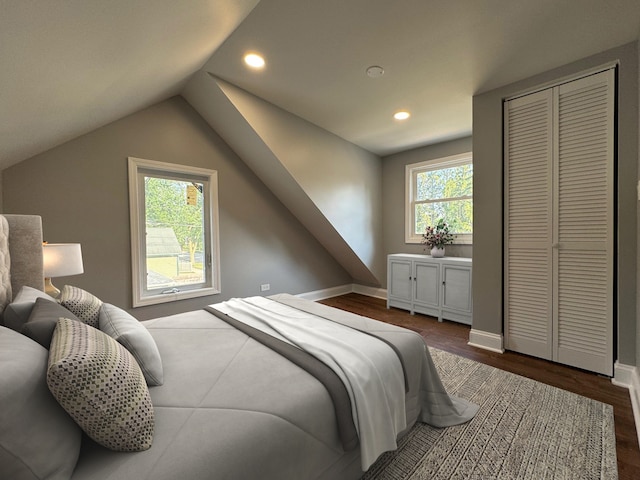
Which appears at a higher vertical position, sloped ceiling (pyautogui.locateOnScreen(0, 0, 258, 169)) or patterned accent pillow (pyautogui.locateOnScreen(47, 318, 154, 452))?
sloped ceiling (pyautogui.locateOnScreen(0, 0, 258, 169))

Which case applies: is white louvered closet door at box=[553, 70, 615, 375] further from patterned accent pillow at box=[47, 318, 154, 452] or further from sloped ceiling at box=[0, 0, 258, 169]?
patterned accent pillow at box=[47, 318, 154, 452]

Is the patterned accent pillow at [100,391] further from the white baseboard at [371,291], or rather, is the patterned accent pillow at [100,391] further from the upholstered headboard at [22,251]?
the white baseboard at [371,291]

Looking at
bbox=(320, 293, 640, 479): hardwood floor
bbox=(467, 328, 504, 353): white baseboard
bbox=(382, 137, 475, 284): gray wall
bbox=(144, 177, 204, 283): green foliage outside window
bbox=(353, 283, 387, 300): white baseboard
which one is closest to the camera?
bbox=(320, 293, 640, 479): hardwood floor

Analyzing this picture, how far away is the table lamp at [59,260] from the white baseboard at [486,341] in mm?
3493

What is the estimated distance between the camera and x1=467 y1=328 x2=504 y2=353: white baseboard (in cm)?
262

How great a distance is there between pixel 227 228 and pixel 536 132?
342 centimetres

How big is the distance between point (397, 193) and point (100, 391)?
4409 mm

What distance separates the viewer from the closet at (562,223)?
2.13m

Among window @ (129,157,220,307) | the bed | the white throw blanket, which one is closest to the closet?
the bed

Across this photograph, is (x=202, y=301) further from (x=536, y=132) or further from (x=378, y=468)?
(x=536, y=132)

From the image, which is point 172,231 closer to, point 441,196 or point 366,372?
point 366,372

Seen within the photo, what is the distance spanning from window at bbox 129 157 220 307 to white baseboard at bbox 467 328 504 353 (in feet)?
9.73

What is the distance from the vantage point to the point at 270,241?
4043 mm

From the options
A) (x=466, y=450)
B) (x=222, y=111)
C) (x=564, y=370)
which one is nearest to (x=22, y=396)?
(x=466, y=450)
